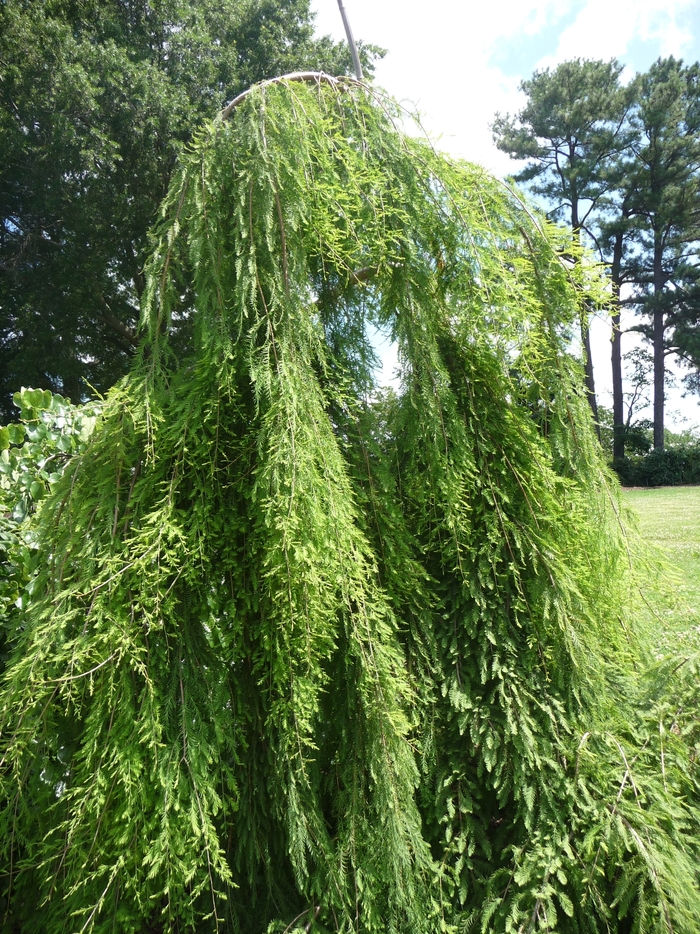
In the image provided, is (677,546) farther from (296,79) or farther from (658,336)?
(658,336)

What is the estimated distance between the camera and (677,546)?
26.4ft

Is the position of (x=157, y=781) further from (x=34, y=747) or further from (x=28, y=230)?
(x=28, y=230)

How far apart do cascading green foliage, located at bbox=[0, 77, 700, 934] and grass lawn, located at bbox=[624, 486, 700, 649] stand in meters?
0.36

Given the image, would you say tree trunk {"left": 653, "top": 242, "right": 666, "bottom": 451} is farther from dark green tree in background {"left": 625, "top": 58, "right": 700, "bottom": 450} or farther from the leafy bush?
the leafy bush

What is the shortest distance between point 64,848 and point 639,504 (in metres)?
15.7

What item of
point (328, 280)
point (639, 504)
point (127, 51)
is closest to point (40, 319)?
point (127, 51)

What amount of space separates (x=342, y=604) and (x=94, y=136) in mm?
12813

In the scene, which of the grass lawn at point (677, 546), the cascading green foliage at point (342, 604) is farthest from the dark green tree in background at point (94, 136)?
the cascading green foliage at point (342, 604)

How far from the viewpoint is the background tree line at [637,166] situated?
73.5 feet

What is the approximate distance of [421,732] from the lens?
191 centimetres

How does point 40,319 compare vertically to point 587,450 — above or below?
above

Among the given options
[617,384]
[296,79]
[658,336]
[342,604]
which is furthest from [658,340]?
[342,604]

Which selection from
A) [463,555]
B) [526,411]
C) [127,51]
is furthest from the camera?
[127,51]

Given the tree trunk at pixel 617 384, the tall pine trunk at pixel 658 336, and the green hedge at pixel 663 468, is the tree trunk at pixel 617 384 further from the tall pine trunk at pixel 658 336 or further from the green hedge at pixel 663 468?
the green hedge at pixel 663 468
